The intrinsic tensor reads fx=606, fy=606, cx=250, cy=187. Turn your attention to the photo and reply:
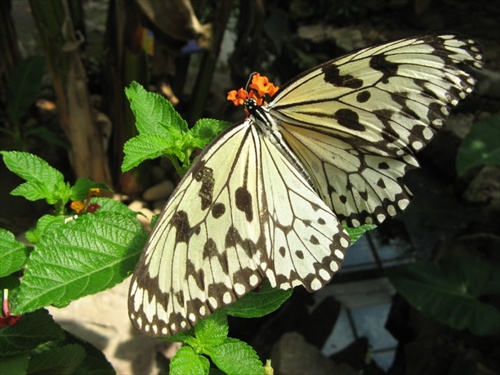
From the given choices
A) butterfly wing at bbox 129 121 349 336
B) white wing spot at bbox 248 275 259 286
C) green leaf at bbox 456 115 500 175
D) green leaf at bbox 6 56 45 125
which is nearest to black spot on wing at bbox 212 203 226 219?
butterfly wing at bbox 129 121 349 336

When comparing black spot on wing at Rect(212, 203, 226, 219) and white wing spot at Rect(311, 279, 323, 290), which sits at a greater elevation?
black spot on wing at Rect(212, 203, 226, 219)

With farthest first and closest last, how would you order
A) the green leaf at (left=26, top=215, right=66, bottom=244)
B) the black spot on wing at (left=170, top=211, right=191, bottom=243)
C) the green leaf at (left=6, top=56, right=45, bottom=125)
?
the green leaf at (left=6, top=56, right=45, bottom=125) → the green leaf at (left=26, top=215, right=66, bottom=244) → the black spot on wing at (left=170, top=211, right=191, bottom=243)

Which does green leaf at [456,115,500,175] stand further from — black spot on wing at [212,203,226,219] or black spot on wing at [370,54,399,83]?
black spot on wing at [212,203,226,219]

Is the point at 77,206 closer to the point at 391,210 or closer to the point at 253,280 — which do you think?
the point at 253,280

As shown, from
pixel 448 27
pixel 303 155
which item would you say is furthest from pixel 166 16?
pixel 448 27

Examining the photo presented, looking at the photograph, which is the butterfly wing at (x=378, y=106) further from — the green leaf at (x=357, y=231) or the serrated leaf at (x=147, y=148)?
the serrated leaf at (x=147, y=148)

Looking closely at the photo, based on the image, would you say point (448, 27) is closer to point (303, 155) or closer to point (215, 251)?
point (303, 155)

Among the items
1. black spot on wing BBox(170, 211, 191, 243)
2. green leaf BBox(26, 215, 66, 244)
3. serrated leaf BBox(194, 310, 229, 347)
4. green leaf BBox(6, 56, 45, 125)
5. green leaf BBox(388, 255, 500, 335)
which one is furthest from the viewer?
green leaf BBox(6, 56, 45, 125)
